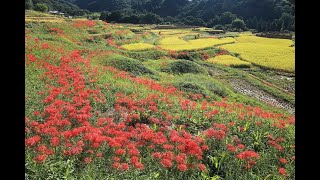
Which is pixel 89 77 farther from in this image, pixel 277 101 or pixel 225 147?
pixel 277 101

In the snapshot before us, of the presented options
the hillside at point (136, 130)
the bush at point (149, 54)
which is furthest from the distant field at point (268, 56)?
the hillside at point (136, 130)

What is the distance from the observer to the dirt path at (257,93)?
21.3 meters

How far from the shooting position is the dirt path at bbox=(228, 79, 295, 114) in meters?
21.3

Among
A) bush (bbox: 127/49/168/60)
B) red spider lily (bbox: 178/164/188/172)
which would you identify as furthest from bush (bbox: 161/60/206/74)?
red spider lily (bbox: 178/164/188/172)

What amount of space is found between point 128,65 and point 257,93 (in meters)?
10.3

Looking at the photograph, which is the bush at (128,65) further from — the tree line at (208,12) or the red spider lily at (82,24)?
the tree line at (208,12)

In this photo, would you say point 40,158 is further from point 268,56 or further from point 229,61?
point 268,56

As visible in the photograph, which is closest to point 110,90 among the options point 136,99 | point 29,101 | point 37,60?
point 136,99

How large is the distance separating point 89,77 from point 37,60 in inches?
148

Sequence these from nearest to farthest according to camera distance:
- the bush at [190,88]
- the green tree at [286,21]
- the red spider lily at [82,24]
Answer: the bush at [190,88]
the red spider lily at [82,24]
the green tree at [286,21]

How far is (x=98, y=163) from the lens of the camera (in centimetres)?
732

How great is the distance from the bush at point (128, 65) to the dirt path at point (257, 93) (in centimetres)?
777

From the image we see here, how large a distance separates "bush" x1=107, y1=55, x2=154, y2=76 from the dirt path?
7.77 meters
